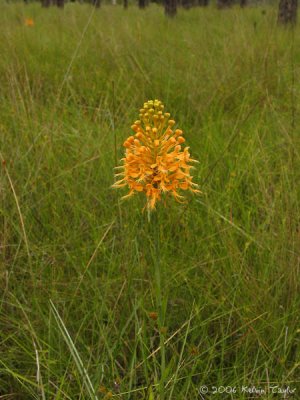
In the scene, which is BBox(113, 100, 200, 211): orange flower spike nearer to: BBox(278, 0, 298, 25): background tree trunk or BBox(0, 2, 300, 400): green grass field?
BBox(0, 2, 300, 400): green grass field

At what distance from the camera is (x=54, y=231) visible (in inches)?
85.4

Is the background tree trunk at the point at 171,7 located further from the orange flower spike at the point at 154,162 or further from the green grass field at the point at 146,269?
the orange flower spike at the point at 154,162

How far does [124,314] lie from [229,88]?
2440 mm

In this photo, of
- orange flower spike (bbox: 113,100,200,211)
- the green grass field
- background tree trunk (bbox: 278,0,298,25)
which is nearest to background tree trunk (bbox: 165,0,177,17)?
background tree trunk (bbox: 278,0,298,25)

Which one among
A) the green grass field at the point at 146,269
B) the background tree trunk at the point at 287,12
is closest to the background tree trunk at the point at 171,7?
the background tree trunk at the point at 287,12

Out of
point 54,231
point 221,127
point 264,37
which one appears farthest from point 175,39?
point 54,231

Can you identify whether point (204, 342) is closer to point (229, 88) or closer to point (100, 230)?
point (100, 230)

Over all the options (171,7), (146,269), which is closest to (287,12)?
(171,7)

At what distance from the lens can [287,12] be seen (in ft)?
23.8

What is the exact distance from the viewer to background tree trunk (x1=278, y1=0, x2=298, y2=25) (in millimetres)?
7215

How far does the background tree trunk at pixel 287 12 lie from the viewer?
7.21 meters

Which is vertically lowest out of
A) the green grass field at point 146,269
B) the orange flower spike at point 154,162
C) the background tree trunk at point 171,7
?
the green grass field at point 146,269

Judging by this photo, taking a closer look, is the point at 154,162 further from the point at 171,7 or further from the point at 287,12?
the point at 171,7

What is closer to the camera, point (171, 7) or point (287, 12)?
point (287, 12)
